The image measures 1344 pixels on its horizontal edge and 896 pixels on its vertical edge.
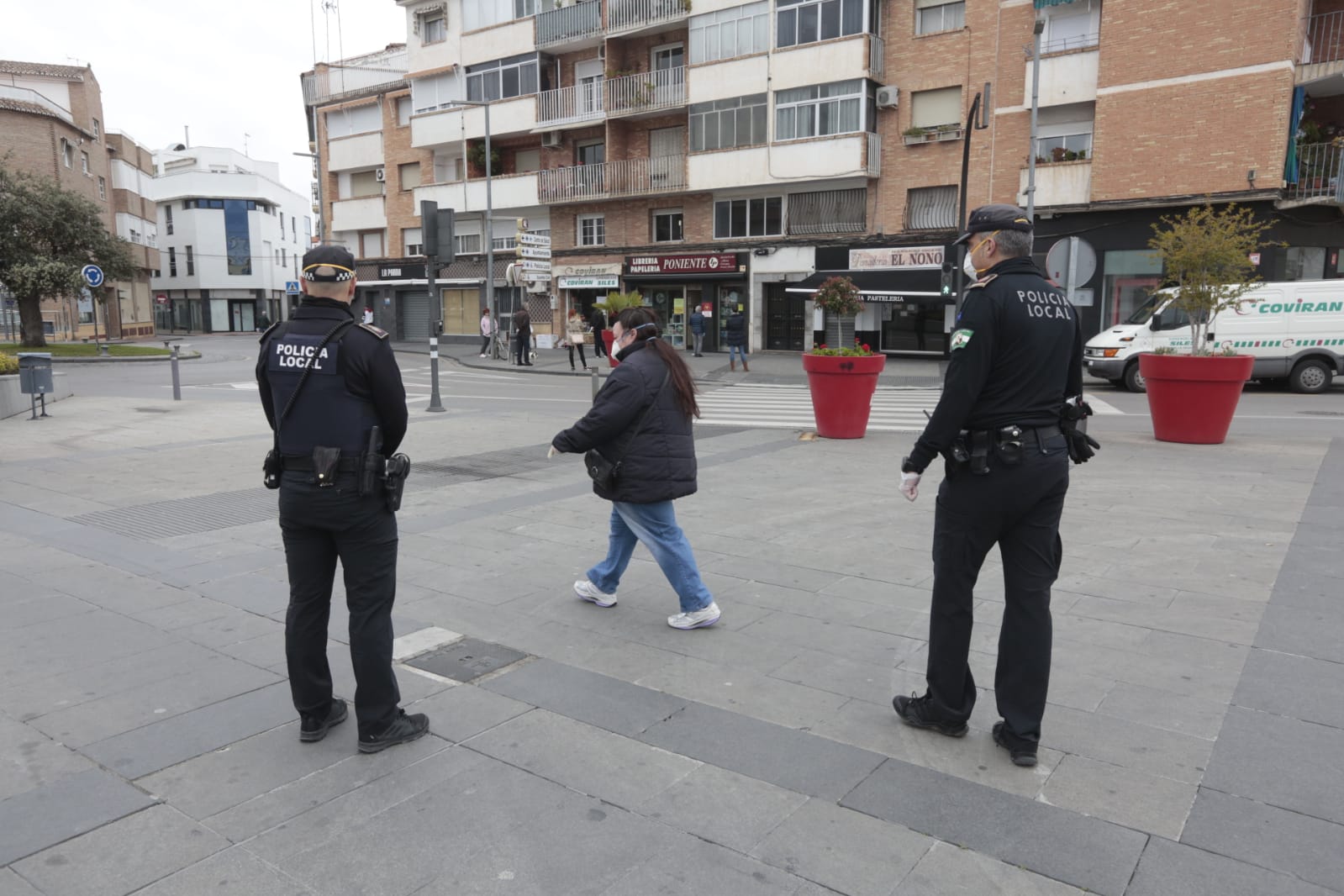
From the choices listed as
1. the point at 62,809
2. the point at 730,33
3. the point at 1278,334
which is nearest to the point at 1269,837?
the point at 62,809

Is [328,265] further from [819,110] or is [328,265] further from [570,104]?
[570,104]

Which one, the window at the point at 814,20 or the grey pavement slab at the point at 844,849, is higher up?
the window at the point at 814,20

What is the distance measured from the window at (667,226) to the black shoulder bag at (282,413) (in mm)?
29859

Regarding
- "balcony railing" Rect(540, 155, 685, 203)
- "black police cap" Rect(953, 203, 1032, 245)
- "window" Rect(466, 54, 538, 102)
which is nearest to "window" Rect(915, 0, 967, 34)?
"balcony railing" Rect(540, 155, 685, 203)

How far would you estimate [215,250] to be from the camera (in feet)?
228

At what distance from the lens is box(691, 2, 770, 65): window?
2875 centimetres

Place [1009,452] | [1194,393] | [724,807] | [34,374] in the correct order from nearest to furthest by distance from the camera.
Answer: [724,807], [1009,452], [1194,393], [34,374]

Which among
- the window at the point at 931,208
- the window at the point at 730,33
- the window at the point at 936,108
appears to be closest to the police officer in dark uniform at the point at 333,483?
Result: the window at the point at 931,208

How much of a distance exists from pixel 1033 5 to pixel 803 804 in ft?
88.1

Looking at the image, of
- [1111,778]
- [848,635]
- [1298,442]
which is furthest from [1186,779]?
[1298,442]

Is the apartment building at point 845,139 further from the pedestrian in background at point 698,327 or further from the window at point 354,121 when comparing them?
the pedestrian in background at point 698,327

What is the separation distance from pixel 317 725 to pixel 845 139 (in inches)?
1052

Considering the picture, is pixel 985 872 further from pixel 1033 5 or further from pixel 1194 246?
pixel 1033 5

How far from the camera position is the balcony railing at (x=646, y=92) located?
102 feet
